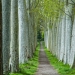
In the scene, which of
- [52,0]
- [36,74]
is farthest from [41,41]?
[36,74]

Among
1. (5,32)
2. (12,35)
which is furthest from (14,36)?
(5,32)

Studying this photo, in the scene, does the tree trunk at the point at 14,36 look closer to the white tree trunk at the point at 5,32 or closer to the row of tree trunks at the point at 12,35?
the row of tree trunks at the point at 12,35

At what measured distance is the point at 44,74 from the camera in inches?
754

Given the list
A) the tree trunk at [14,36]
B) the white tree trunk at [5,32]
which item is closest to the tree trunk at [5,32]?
the white tree trunk at [5,32]

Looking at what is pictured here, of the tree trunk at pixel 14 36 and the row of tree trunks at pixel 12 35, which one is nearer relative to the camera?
the row of tree trunks at pixel 12 35

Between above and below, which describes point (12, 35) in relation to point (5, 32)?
below

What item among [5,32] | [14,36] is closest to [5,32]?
[5,32]

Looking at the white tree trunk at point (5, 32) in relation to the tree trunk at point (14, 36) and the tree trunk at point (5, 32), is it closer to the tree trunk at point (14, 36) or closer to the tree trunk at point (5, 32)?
the tree trunk at point (5, 32)

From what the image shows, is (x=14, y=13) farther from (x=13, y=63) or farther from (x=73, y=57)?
(x=73, y=57)

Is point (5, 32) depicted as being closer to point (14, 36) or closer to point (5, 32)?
point (5, 32)

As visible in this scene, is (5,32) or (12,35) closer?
(5,32)

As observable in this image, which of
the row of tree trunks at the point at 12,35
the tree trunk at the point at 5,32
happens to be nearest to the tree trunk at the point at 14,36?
the row of tree trunks at the point at 12,35

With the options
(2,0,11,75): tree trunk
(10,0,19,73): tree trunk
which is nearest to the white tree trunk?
(2,0,11,75): tree trunk

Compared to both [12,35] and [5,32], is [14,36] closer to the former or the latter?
[12,35]
